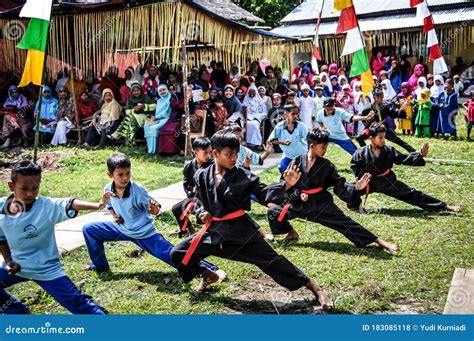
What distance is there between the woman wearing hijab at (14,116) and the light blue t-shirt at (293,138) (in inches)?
275

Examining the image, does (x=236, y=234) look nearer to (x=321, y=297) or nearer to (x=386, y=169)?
(x=321, y=297)

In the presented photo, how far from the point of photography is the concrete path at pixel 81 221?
206 inches

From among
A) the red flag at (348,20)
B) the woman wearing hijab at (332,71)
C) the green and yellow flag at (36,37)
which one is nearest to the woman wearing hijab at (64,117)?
the green and yellow flag at (36,37)

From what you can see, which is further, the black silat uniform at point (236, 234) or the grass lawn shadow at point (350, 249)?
the grass lawn shadow at point (350, 249)

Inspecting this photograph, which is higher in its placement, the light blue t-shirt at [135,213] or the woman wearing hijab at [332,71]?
the woman wearing hijab at [332,71]

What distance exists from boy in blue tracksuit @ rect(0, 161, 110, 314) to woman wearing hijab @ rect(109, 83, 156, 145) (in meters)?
7.65

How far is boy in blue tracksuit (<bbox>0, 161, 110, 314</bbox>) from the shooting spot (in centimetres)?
336

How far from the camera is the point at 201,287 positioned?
403 cm

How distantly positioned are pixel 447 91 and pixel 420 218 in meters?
7.73

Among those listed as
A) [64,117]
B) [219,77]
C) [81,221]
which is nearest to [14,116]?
[64,117]

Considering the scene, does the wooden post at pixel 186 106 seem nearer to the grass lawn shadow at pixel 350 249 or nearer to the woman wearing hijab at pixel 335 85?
the grass lawn shadow at pixel 350 249

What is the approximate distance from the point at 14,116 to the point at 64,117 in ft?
3.47

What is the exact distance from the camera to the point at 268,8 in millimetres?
23672

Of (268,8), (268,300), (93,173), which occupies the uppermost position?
(268,8)
